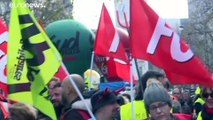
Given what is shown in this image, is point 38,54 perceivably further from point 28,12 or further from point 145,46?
point 145,46

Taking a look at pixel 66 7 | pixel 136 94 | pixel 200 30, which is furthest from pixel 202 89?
pixel 200 30

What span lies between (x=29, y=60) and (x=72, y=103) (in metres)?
0.58

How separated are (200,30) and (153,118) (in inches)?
1105

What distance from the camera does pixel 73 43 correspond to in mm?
10352

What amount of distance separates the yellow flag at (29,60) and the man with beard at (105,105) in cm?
48

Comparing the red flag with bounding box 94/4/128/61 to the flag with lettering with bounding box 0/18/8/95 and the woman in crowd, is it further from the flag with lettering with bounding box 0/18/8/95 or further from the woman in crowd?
the woman in crowd

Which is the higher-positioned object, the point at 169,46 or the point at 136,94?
the point at 169,46

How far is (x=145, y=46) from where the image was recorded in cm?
604

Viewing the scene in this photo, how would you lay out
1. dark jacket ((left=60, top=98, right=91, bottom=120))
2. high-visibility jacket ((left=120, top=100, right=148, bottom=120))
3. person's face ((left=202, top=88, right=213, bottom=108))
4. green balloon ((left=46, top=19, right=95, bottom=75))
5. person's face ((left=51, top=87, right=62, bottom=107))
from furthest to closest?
green balloon ((left=46, top=19, right=95, bottom=75)), person's face ((left=51, top=87, right=62, bottom=107)), person's face ((left=202, top=88, right=213, bottom=108)), high-visibility jacket ((left=120, top=100, right=148, bottom=120)), dark jacket ((left=60, top=98, right=91, bottom=120))

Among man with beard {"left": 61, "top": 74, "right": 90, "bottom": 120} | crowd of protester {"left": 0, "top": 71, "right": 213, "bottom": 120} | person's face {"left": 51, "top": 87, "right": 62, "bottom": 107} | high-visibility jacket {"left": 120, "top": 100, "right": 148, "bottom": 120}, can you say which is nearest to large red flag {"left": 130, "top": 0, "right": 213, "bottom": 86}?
crowd of protester {"left": 0, "top": 71, "right": 213, "bottom": 120}

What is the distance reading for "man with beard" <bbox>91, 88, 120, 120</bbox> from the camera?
5.49m

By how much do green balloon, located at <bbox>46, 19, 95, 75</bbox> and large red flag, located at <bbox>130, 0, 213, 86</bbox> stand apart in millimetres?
3935

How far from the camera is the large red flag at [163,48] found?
589 centimetres

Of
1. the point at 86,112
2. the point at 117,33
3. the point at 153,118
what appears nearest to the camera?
the point at 153,118
